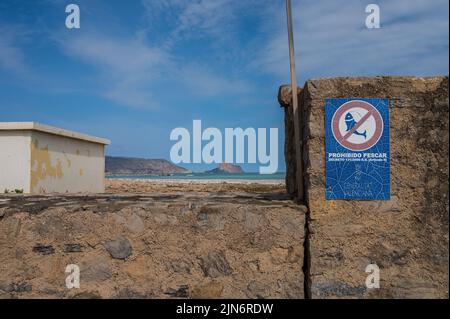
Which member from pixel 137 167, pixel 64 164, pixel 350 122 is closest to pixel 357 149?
pixel 350 122

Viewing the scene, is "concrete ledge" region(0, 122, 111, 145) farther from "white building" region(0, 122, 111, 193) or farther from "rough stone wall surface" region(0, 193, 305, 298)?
"rough stone wall surface" region(0, 193, 305, 298)

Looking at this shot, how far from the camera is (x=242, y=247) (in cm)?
368

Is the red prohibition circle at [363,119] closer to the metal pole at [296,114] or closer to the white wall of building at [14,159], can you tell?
the metal pole at [296,114]

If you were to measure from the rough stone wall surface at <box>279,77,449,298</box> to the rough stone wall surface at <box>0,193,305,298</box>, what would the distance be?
253 mm

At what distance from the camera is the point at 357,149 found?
11.9ft

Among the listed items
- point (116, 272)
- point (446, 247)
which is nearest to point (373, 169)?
point (446, 247)

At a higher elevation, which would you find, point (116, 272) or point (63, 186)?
point (63, 186)

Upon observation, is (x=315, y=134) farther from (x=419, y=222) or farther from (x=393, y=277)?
(x=393, y=277)

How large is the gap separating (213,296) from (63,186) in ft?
26.8

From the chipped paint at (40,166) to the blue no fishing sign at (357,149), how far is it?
759cm

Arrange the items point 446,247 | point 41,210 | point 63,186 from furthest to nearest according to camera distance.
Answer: point 63,186 < point 41,210 < point 446,247

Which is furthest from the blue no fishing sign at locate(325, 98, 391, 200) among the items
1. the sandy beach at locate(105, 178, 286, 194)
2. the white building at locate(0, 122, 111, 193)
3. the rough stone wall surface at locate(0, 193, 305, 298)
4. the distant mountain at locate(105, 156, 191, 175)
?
the distant mountain at locate(105, 156, 191, 175)

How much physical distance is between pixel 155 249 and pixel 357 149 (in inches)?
76.2
